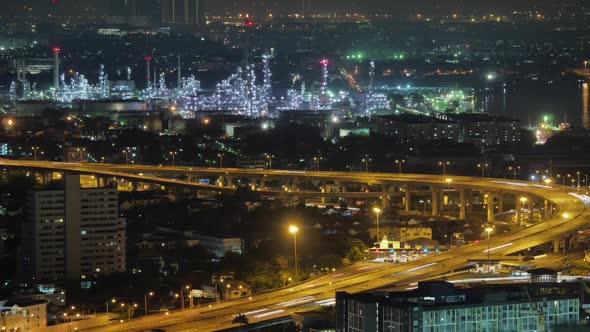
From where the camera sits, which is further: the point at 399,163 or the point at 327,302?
the point at 399,163

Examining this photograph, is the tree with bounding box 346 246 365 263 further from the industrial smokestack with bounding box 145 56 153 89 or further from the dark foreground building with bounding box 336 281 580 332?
the industrial smokestack with bounding box 145 56 153 89

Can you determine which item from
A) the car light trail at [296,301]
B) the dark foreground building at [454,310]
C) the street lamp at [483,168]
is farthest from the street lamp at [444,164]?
the dark foreground building at [454,310]

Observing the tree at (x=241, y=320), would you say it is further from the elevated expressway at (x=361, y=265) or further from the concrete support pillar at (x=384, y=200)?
the concrete support pillar at (x=384, y=200)

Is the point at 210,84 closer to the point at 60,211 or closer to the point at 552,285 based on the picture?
the point at 60,211

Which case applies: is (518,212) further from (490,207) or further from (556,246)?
(556,246)

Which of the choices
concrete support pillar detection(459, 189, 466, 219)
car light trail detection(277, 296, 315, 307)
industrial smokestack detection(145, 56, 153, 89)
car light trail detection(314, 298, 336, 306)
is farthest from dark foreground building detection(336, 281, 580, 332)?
industrial smokestack detection(145, 56, 153, 89)

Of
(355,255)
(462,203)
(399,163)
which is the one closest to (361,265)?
(355,255)
